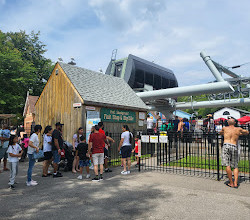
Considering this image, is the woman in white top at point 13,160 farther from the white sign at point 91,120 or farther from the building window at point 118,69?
the building window at point 118,69

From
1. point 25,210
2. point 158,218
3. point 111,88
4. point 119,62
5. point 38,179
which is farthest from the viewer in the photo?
point 119,62

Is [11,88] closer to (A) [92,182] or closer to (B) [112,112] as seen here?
(B) [112,112]

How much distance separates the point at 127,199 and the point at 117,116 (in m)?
7.28

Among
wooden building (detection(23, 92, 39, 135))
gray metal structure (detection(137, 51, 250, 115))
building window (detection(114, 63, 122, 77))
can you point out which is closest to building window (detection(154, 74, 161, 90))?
gray metal structure (detection(137, 51, 250, 115))

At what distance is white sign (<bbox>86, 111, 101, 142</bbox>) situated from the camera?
10382 millimetres

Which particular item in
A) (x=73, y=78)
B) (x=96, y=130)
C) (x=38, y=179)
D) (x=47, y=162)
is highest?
(x=73, y=78)

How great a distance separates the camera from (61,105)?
39.7 feet

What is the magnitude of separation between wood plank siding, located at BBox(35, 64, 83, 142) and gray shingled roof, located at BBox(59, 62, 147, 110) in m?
0.37

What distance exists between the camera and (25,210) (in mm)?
4773

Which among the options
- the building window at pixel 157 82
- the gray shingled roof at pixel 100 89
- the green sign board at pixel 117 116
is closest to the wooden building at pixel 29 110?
the building window at pixel 157 82

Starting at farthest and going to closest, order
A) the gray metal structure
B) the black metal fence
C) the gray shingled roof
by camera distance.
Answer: the gray metal structure < the gray shingled roof < the black metal fence

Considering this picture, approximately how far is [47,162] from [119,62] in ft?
51.7

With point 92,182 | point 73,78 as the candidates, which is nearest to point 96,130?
point 92,182

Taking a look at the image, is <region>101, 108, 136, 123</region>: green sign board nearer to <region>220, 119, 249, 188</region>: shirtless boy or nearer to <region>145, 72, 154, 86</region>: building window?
<region>220, 119, 249, 188</region>: shirtless boy
